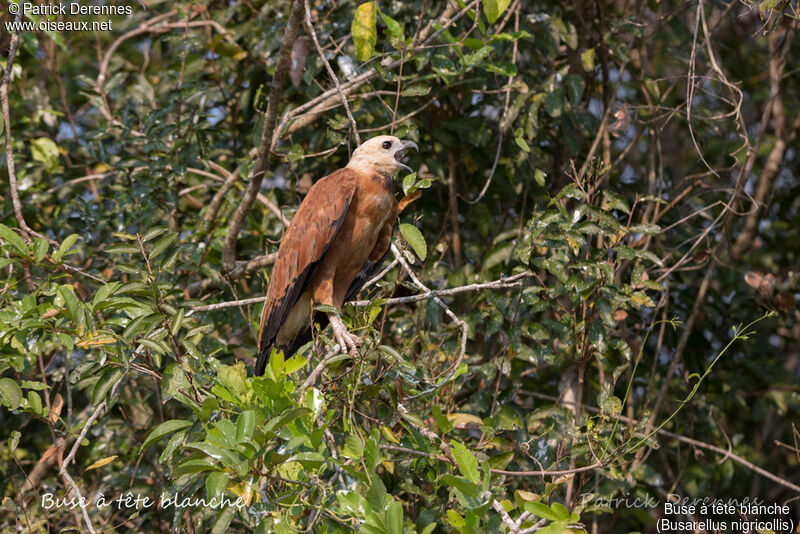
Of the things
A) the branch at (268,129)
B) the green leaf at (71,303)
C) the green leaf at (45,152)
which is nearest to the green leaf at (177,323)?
the green leaf at (71,303)

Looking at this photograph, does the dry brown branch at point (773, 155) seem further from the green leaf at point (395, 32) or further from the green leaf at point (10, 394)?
the green leaf at point (10, 394)

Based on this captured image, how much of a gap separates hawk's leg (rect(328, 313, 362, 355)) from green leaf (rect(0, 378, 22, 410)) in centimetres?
113

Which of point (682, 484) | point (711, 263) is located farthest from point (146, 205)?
point (682, 484)

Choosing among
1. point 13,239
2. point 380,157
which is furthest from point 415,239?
point 13,239

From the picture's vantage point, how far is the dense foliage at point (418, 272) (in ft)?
8.48

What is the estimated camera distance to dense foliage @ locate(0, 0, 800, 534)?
258 centimetres

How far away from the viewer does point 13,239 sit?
2.71m

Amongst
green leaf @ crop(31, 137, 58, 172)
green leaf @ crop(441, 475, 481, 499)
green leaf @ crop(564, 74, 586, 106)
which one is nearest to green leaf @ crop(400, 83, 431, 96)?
green leaf @ crop(564, 74, 586, 106)

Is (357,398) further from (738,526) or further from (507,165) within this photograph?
(738,526)

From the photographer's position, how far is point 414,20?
3939mm

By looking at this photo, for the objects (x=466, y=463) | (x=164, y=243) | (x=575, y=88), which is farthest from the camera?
(x=575, y=88)

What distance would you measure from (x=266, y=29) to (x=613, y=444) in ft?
8.70

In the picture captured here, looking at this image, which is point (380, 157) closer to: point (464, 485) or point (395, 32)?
point (395, 32)

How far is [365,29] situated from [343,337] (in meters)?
1.27
